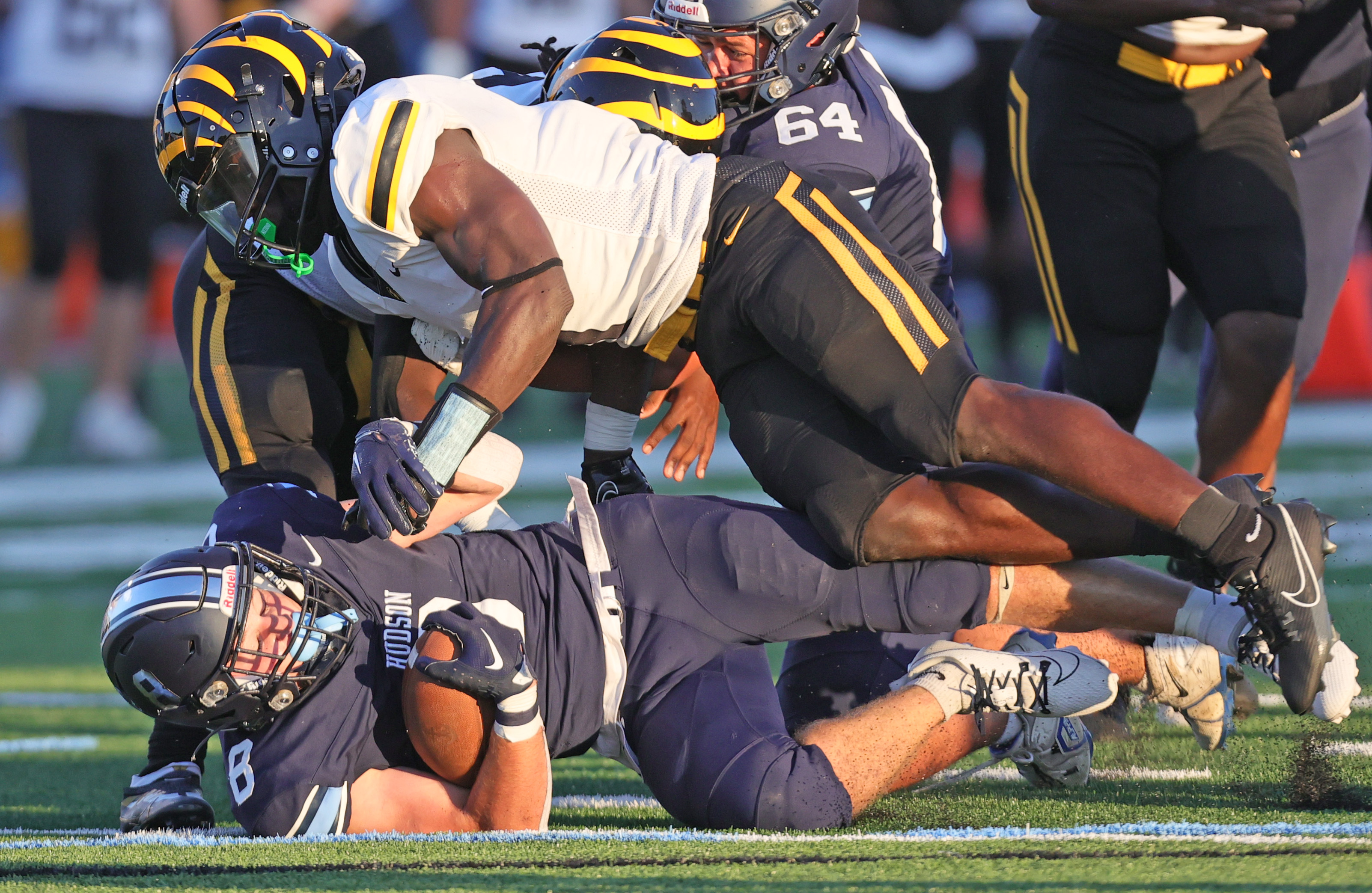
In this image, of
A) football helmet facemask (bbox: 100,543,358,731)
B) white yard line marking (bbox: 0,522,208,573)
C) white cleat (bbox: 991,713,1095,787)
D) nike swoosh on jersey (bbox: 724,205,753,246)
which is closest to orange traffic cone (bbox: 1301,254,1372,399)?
white yard line marking (bbox: 0,522,208,573)

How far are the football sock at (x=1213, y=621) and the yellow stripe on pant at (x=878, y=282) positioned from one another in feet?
2.32

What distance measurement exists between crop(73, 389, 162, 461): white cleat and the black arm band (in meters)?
7.45

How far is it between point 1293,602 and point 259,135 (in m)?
2.14

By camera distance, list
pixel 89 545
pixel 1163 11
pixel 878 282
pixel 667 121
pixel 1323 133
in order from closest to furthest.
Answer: pixel 878 282 < pixel 667 121 < pixel 1163 11 < pixel 1323 133 < pixel 89 545

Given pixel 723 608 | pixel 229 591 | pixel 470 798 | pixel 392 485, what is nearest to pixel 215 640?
pixel 229 591

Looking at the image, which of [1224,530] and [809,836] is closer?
[809,836]

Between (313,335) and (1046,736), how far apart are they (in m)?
1.90

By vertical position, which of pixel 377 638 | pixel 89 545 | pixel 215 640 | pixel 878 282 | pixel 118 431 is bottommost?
pixel 118 431

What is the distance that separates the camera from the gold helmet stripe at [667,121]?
340 cm

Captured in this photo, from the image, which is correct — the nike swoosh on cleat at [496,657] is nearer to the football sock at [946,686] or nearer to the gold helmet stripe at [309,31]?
the football sock at [946,686]

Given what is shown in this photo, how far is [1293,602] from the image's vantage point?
9.04 feet

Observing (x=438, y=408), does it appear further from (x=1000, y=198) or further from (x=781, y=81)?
(x=1000, y=198)

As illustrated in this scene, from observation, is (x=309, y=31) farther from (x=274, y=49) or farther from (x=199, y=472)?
(x=199, y=472)

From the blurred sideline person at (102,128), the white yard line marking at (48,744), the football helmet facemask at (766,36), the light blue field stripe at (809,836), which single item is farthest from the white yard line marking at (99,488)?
the light blue field stripe at (809,836)
